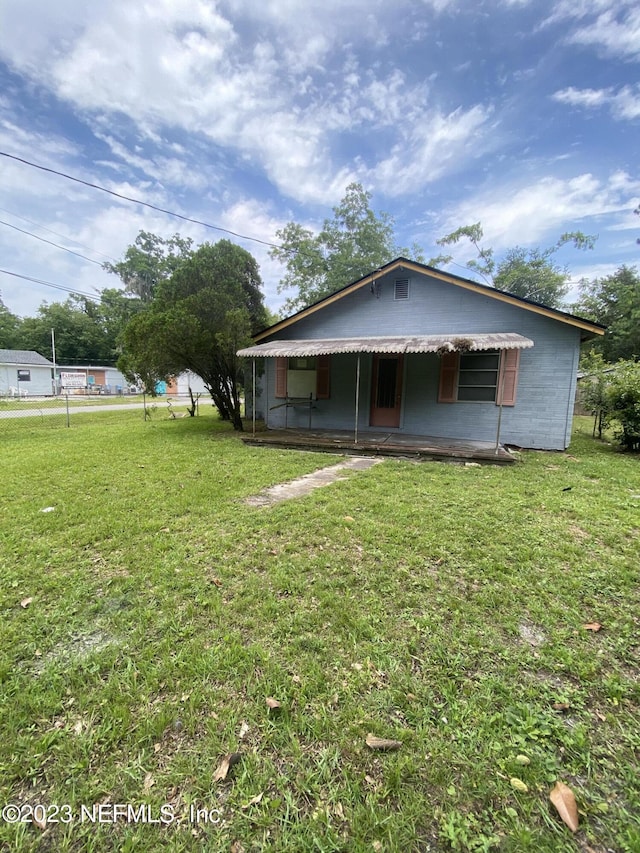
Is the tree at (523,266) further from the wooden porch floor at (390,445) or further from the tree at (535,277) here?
the wooden porch floor at (390,445)

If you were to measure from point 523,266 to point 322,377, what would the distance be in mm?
22920

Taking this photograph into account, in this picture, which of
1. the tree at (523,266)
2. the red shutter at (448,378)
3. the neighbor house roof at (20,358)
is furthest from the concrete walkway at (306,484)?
the neighbor house roof at (20,358)

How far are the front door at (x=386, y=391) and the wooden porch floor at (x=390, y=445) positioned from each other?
0.51 m

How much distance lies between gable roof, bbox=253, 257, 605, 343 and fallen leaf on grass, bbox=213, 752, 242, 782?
28.3ft

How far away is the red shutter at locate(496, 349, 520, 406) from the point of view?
8.20 meters

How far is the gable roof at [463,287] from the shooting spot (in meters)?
7.68

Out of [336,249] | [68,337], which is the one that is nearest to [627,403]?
[336,249]

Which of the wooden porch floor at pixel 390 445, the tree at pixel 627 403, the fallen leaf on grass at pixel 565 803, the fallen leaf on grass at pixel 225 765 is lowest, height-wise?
the fallen leaf on grass at pixel 225 765

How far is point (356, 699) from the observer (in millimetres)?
1799

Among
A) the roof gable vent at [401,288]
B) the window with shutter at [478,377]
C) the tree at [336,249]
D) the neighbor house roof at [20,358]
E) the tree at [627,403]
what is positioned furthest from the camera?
the neighbor house roof at [20,358]

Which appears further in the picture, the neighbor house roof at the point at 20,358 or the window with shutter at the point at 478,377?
the neighbor house roof at the point at 20,358

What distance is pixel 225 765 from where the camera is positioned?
148 cm

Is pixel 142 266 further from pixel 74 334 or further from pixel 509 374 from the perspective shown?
pixel 509 374

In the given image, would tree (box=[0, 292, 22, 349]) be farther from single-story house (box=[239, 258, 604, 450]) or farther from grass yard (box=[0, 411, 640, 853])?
grass yard (box=[0, 411, 640, 853])
